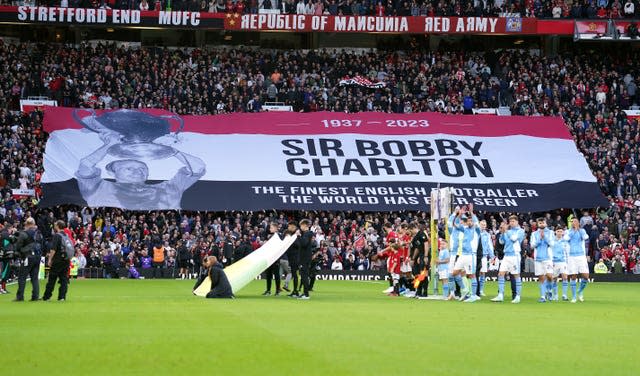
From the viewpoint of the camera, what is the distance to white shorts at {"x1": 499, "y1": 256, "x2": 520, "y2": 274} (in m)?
29.9

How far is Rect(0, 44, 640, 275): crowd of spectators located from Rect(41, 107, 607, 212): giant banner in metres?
0.86

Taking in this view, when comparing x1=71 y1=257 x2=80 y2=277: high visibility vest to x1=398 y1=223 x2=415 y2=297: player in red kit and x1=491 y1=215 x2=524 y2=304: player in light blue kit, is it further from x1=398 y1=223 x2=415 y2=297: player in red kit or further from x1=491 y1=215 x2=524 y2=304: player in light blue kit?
x1=491 y1=215 x2=524 y2=304: player in light blue kit

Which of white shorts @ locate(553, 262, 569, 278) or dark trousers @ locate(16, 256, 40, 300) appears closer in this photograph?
dark trousers @ locate(16, 256, 40, 300)

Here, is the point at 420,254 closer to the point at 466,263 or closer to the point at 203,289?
the point at 466,263

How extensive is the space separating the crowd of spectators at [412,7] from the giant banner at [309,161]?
8699 mm

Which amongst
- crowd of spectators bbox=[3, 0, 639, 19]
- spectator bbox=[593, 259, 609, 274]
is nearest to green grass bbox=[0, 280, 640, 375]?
spectator bbox=[593, 259, 609, 274]

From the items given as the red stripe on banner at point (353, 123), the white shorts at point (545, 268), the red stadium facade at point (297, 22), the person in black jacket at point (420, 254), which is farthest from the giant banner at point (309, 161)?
the white shorts at point (545, 268)

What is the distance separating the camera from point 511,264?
30.0 m

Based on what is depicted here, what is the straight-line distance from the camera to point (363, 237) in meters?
50.0

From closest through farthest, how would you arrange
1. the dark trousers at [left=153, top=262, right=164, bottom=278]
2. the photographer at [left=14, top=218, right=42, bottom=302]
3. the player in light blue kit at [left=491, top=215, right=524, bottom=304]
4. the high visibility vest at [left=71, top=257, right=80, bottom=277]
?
the photographer at [left=14, top=218, right=42, bottom=302] → the player in light blue kit at [left=491, top=215, right=524, bottom=304] → the high visibility vest at [left=71, top=257, right=80, bottom=277] → the dark trousers at [left=153, top=262, right=164, bottom=278]

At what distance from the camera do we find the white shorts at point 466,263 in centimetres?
2928

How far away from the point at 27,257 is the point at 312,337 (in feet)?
40.7

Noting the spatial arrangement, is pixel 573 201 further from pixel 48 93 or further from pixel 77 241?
pixel 48 93

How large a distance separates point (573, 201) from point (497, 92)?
1131 centimetres
